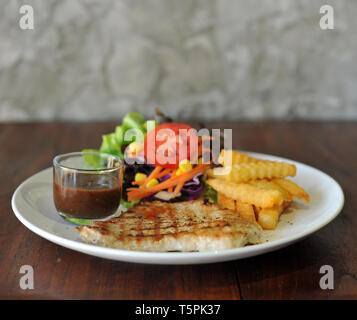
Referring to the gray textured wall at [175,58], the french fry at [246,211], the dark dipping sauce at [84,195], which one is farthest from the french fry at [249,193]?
the gray textured wall at [175,58]

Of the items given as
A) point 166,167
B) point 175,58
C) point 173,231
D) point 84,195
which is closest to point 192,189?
point 166,167

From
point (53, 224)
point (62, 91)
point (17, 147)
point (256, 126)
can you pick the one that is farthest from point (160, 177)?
point (62, 91)

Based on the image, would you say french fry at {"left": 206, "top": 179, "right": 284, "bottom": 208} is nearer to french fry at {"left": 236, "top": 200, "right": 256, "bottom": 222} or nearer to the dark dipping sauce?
french fry at {"left": 236, "top": 200, "right": 256, "bottom": 222}

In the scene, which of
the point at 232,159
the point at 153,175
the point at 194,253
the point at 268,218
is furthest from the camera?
the point at 153,175

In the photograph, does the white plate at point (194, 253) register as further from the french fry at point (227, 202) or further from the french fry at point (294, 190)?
the french fry at point (227, 202)

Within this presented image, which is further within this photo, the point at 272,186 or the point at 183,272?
the point at 272,186

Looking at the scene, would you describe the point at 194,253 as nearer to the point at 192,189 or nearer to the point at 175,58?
the point at 192,189

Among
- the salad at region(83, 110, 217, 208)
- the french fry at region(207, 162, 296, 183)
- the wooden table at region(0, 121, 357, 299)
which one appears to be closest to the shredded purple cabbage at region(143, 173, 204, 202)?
the salad at region(83, 110, 217, 208)
